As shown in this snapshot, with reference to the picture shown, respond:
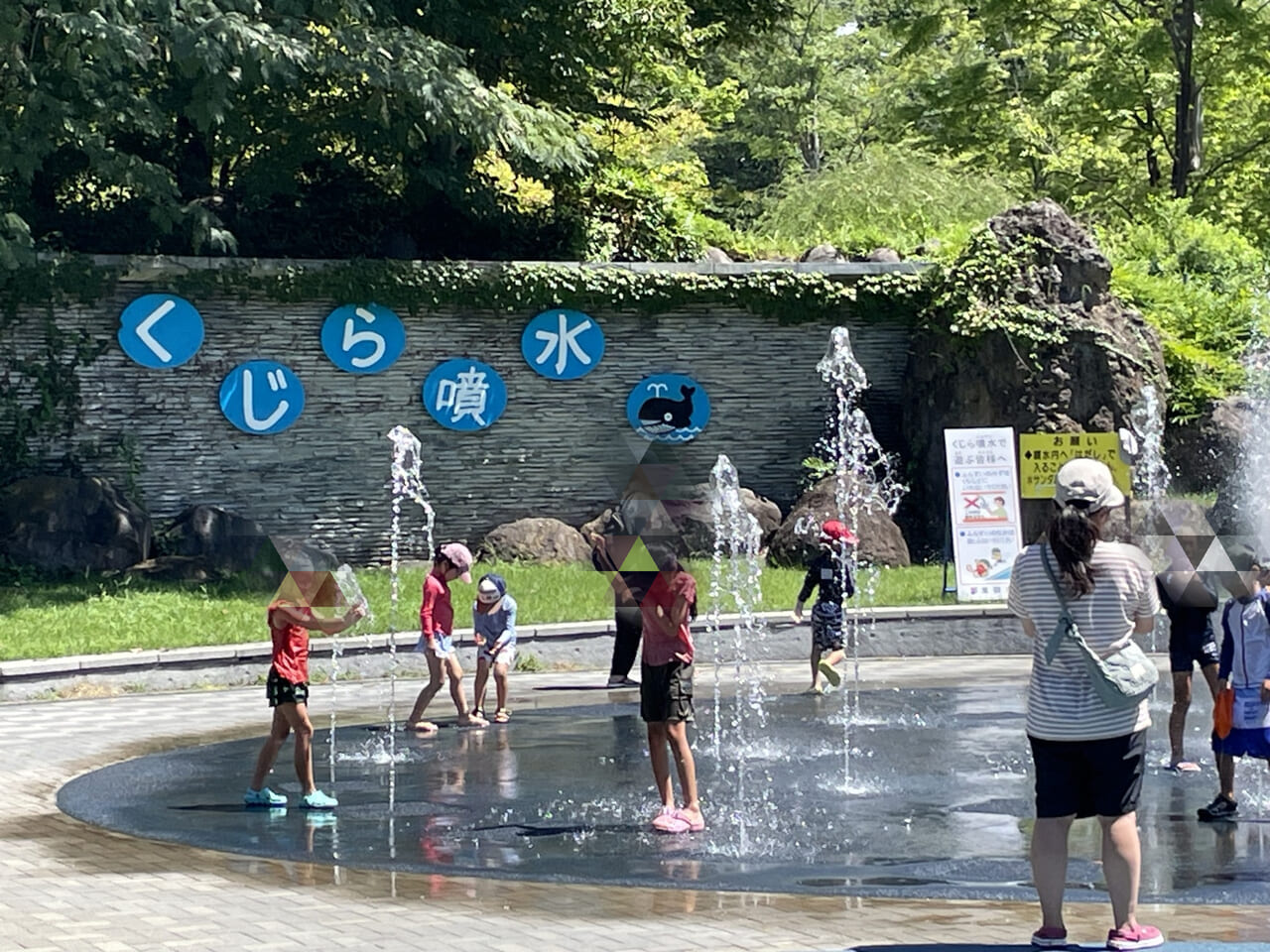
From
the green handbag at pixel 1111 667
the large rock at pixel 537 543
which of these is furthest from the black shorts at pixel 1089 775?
the large rock at pixel 537 543

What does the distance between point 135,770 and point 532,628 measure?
6.16 metres

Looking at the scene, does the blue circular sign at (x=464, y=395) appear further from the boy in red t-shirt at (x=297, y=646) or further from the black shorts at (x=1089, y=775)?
the black shorts at (x=1089, y=775)

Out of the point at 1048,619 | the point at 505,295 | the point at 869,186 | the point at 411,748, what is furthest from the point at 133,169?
the point at 1048,619

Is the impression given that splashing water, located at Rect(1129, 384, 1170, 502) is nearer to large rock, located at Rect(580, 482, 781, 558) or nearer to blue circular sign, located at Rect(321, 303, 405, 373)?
large rock, located at Rect(580, 482, 781, 558)

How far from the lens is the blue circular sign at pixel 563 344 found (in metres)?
23.8

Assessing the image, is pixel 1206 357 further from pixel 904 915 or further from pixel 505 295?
pixel 904 915

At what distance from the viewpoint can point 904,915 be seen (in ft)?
25.4

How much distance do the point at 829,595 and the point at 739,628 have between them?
2.65 m

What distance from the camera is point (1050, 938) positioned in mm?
6812

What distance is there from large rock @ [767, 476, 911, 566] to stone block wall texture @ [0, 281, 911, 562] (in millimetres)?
1291

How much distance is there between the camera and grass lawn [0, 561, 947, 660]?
56.9 feet

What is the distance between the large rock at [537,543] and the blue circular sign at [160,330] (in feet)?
14.3

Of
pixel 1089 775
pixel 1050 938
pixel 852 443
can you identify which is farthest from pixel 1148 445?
pixel 1050 938

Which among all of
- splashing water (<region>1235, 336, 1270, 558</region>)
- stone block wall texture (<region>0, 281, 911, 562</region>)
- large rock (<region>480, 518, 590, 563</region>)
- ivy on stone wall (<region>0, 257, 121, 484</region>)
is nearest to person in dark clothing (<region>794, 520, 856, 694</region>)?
stone block wall texture (<region>0, 281, 911, 562</region>)
